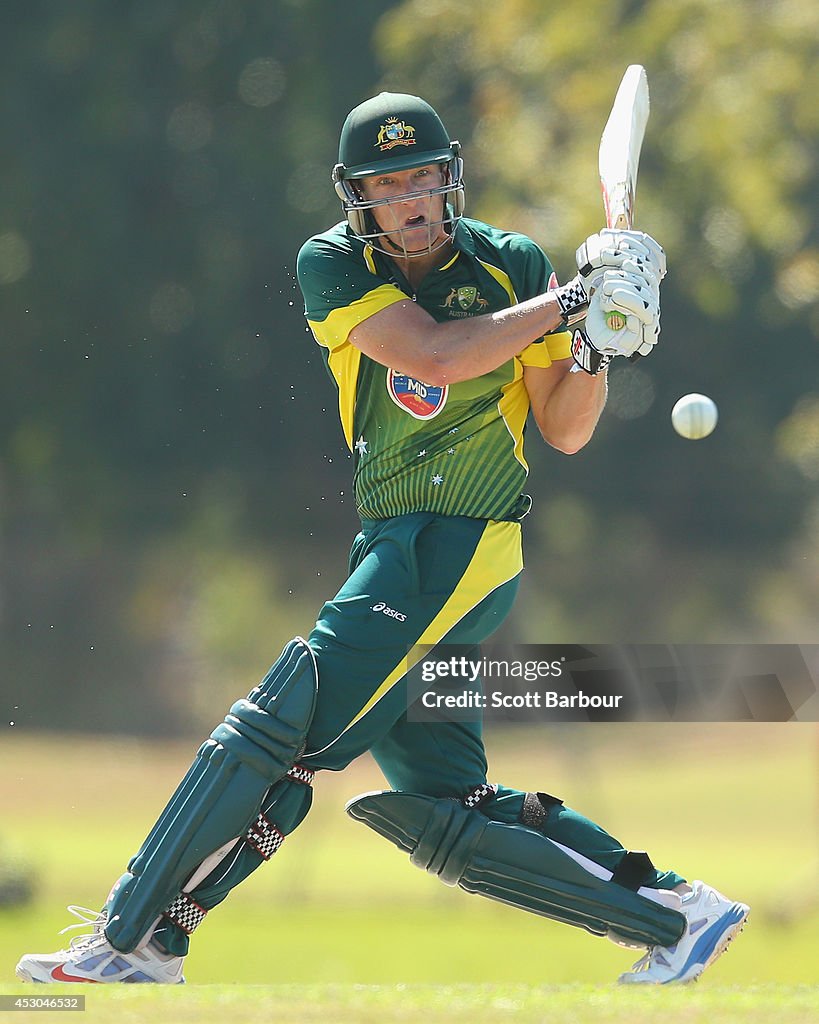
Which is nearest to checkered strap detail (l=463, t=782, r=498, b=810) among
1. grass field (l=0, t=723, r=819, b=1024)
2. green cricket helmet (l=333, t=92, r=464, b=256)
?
green cricket helmet (l=333, t=92, r=464, b=256)

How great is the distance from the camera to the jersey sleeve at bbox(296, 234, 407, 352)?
2.71 m

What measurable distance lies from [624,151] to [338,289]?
22.7 inches

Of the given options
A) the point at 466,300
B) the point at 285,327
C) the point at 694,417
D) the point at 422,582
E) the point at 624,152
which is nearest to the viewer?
the point at 422,582

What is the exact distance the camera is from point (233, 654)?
891cm

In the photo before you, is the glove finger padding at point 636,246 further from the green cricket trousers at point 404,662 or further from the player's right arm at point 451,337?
the green cricket trousers at point 404,662

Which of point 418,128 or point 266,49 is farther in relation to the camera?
point 266,49

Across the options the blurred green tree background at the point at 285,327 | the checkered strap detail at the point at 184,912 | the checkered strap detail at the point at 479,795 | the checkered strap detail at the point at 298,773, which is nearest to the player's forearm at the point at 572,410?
the checkered strap detail at the point at 479,795

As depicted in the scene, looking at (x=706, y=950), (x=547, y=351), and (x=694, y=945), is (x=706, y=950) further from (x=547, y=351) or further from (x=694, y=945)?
(x=547, y=351)

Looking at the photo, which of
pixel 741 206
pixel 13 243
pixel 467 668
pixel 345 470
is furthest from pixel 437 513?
pixel 13 243

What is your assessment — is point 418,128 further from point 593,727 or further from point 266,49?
point 266,49

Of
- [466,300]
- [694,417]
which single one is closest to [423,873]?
[694,417]

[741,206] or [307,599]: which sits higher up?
[741,206]

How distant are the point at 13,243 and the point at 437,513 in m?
7.47

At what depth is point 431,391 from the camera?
272 cm
